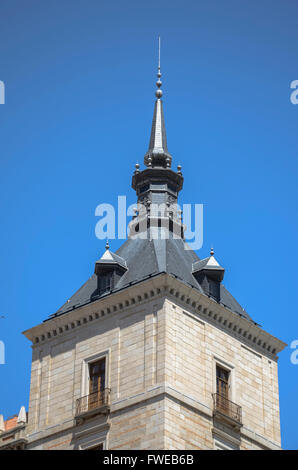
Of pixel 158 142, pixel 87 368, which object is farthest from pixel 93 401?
pixel 158 142

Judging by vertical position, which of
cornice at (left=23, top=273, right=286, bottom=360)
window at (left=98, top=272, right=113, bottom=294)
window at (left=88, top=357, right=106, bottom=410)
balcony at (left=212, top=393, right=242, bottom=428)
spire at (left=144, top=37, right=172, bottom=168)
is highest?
spire at (left=144, top=37, right=172, bottom=168)

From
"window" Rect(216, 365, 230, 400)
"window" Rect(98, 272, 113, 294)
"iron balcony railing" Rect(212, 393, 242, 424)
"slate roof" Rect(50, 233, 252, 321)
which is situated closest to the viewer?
"iron balcony railing" Rect(212, 393, 242, 424)

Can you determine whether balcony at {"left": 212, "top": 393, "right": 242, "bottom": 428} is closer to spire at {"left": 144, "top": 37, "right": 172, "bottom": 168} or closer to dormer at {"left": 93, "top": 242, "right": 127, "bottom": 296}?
dormer at {"left": 93, "top": 242, "right": 127, "bottom": 296}

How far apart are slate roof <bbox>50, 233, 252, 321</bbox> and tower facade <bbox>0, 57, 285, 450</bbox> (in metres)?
0.09

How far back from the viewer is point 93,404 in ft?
254

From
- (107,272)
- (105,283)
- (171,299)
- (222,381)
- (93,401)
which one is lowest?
(93,401)

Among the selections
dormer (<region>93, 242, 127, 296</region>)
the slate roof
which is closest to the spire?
the slate roof

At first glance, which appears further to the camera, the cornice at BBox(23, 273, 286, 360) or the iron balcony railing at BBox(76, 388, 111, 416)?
the cornice at BBox(23, 273, 286, 360)

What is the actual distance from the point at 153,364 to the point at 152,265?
763cm

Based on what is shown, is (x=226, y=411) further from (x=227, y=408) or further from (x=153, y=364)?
(x=153, y=364)

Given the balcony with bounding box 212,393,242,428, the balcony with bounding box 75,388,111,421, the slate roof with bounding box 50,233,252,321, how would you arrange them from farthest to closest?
1. the slate roof with bounding box 50,233,252,321
2. the balcony with bounding box 212,393,242,428
3. the balcony with bounding box 75,388,111,421

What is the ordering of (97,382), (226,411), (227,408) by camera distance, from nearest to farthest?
(226,411), (227,408), (97,382)

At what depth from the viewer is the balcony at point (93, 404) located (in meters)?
76.6

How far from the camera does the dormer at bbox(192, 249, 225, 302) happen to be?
82.1 m
